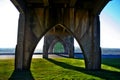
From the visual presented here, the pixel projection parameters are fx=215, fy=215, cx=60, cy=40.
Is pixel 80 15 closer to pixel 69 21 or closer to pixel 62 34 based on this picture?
pixel 69 21

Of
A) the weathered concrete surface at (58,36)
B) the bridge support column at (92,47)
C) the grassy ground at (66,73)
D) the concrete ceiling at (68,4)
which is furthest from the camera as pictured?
the weathered concrete surface at (58,36)

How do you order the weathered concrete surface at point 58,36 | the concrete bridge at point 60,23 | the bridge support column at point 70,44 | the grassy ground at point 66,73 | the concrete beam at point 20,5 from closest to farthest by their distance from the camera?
1. the grassy ground at point 66,73
2. the concrete beam at point 20,5
3. the concrete bridge at point 60,23
4. the weathered concrete surface at point 58,36
5. the bridge support column at point 70,44

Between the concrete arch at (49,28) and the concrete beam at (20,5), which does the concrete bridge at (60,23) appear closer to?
the concrete arch at (49,28)

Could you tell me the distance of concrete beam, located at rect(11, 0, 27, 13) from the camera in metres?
15.0

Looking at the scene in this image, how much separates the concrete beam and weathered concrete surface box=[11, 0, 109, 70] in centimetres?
14

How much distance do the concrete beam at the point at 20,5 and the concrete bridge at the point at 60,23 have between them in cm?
16

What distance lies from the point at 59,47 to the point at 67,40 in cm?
3269

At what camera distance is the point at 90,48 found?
17.7 m

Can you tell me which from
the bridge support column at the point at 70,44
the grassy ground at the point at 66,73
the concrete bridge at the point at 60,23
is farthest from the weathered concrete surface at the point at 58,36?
the concrete bridge at the point at 60,23

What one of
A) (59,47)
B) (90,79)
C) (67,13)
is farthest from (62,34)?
(59,47)

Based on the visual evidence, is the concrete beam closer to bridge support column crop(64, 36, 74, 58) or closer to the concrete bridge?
the concrete bridge

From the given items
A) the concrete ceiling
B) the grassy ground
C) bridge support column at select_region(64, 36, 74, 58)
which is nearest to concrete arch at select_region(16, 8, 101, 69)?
the concrete ceiling

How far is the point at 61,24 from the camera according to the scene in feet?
58.4

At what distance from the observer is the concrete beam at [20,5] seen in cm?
1505
